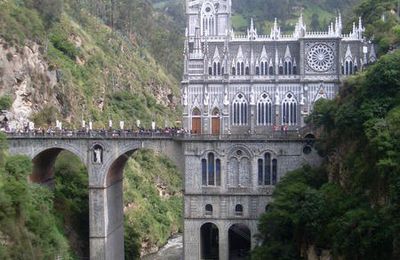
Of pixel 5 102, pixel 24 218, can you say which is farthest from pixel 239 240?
pixel 5 102

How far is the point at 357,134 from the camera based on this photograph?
4581 centimetres

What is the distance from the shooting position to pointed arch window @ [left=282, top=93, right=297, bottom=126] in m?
59.6

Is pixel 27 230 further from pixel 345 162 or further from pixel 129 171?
pixel 129 171

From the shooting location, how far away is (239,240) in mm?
59344

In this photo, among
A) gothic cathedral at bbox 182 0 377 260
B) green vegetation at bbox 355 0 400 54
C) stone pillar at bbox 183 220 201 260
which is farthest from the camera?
green vegetation at bbox 355 0 400 54

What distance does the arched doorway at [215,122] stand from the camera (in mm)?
59062

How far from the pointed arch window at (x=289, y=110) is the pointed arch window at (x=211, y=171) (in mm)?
7946

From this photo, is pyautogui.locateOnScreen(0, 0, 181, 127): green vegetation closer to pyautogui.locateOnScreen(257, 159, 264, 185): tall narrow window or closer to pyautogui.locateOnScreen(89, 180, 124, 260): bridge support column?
pyautogui.locateOnScreen(89, 180, 124, 260): bridge support column

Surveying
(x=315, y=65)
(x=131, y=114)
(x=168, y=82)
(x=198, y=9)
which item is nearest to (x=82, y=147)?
(x=198, y=9)

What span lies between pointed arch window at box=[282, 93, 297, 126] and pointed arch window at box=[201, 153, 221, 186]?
26.1ft

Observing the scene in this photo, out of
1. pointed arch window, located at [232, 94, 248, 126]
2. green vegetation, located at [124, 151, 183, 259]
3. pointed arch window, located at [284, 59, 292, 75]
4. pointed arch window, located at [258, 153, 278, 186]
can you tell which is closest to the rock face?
green vegetation, located at [124, 151, 183, 259]

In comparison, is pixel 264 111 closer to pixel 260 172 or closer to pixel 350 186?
pixel 260 172

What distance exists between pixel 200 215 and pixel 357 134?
15719 mm

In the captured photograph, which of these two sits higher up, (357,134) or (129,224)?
(357,134)
